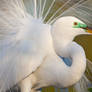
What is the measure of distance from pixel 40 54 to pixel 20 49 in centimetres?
15

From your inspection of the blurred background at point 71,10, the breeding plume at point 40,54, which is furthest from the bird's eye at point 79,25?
the blurred background at point 71,10

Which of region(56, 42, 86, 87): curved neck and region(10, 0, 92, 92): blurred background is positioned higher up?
region(10, 0, 92, 92): blurred background

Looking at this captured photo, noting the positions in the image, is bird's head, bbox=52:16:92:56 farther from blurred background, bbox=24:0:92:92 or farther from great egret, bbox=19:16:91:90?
blurred background, bbox=24:0:92:92

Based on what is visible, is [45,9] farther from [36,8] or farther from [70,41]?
[70,41]

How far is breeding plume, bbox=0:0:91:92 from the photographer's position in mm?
1946

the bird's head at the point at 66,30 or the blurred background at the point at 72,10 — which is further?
the blurred background at the point at 72,10

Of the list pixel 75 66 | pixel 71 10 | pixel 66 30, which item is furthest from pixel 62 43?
pixel 71 10

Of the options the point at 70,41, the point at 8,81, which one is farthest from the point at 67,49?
the point at 8,81

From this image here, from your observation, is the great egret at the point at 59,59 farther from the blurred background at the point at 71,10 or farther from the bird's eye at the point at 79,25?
the blurred background at the point at 71,10

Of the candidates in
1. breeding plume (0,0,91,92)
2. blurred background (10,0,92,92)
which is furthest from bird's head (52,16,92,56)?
blurred background (10,0,92,92)

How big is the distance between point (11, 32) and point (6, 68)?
0.30 m

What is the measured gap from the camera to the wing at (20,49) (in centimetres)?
195

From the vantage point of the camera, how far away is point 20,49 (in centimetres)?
199

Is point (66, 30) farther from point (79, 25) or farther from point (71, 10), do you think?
Result: point (71, 10)
